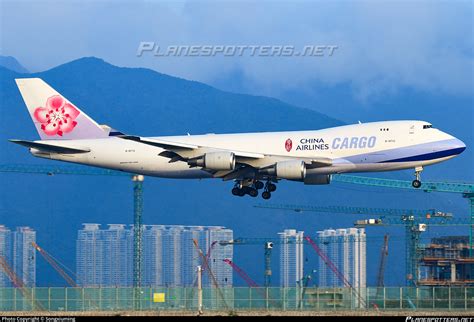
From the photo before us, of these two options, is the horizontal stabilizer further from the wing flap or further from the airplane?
the wing flap

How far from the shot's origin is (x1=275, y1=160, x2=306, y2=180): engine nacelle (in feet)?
238

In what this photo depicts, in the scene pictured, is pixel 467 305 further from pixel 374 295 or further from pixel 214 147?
pixel 214 147

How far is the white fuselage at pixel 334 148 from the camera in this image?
236ft

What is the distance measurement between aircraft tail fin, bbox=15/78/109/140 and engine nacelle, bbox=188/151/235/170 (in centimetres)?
1146

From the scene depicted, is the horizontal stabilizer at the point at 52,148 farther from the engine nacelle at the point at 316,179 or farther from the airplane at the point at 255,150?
the engine nacelle at the point at 316,179

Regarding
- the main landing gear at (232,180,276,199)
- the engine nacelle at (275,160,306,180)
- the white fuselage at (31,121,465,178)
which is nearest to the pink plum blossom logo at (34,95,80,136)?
the white fuselage at (31,121,465,178)

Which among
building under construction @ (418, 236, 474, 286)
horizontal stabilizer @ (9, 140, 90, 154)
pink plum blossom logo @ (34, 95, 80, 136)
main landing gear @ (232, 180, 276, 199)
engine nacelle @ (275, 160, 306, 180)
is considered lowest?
building under construction @ (418, 236, 474, 286)

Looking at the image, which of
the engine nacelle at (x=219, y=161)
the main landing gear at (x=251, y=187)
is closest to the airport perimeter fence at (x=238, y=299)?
the engine nacelle at (x=219, y=161)

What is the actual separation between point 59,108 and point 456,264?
70.3m

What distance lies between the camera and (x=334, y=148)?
7294cm

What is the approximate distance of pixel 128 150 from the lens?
261 ft

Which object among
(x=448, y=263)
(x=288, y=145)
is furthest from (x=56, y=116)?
(x=448, y=263)

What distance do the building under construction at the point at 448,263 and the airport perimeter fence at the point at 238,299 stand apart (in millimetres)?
75497

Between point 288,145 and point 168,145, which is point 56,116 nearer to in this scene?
point 168,145
